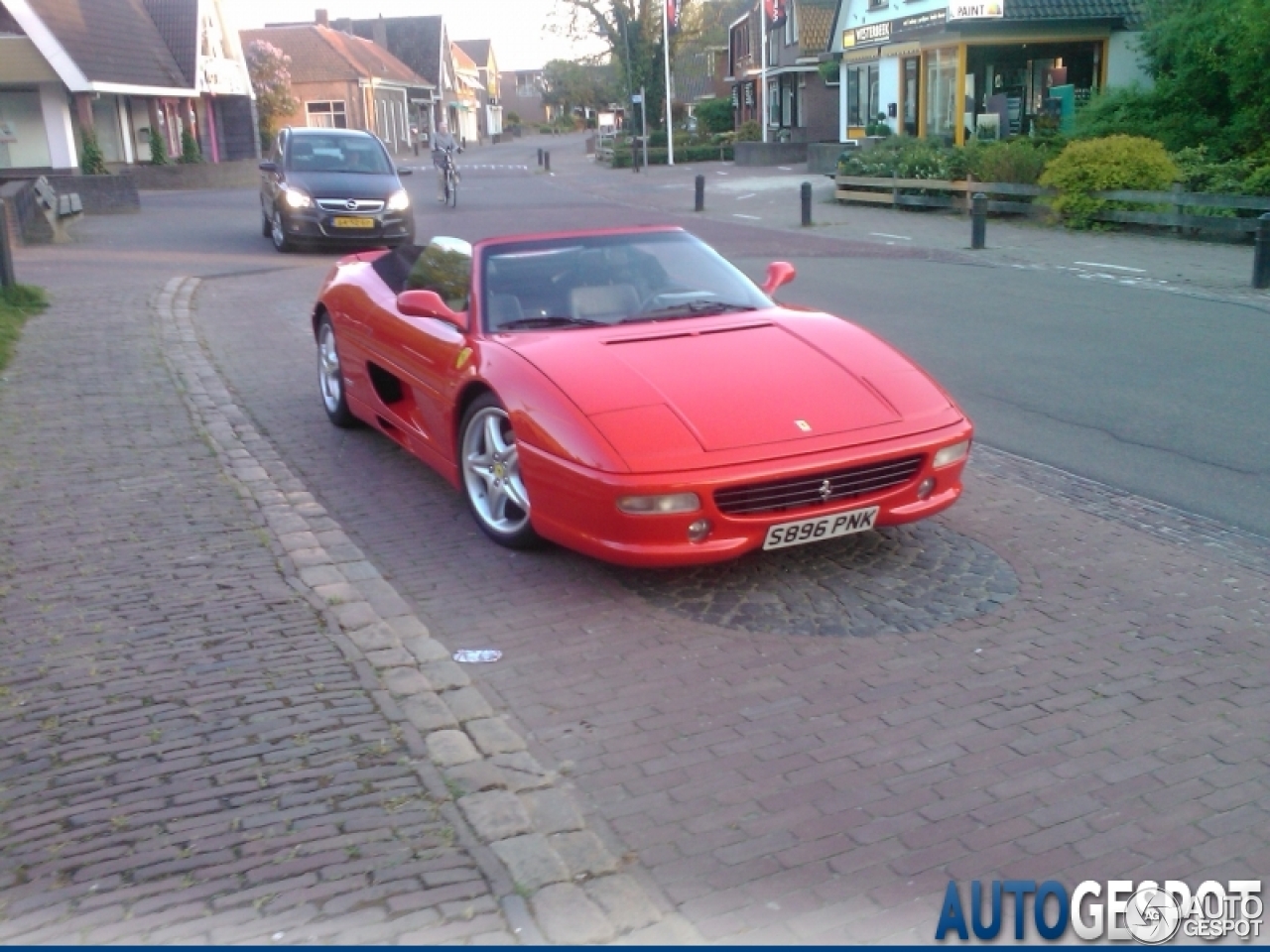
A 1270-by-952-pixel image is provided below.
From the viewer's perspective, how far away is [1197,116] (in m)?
24.6

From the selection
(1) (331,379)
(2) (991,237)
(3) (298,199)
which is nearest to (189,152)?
(3) (298,199)

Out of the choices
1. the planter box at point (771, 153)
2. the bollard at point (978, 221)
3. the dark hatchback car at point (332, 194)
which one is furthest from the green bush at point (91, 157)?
the planter box at point (771, 153)

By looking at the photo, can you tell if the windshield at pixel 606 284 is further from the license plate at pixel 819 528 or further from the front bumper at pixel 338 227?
the front bumper at pixel 338 227

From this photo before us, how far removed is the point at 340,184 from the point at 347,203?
1.44 feet

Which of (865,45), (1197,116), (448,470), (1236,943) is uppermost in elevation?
(865,45)

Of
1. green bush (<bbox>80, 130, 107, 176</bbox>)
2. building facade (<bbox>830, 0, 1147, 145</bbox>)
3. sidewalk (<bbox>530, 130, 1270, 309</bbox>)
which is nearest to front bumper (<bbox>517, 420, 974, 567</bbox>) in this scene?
sidewalk (<bbox>530, 130, 1270, 309</bbox>)

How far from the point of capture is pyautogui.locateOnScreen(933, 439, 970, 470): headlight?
212 inches

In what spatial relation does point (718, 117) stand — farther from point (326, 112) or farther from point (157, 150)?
point (157, 150)

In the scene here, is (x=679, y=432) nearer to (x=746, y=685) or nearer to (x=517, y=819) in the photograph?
(x=746, y=685)

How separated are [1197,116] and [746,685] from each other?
78.1ft

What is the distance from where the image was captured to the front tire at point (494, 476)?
5.67 meters

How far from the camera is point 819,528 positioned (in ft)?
16.9

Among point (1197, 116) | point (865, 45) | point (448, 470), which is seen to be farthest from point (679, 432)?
point (865, 45)

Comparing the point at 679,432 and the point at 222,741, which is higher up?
the point at 679,432
